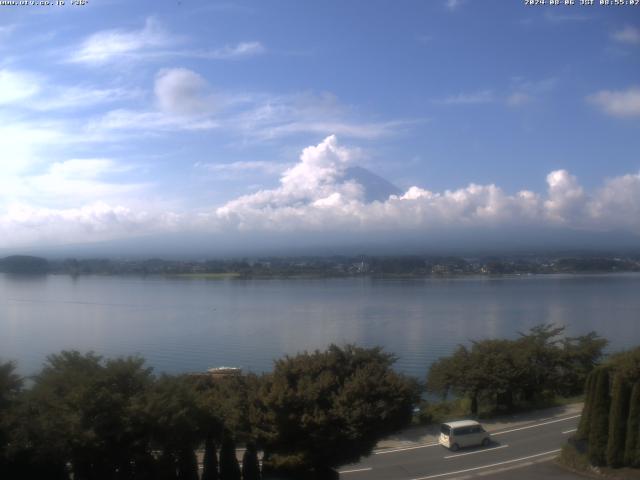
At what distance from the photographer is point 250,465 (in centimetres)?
638

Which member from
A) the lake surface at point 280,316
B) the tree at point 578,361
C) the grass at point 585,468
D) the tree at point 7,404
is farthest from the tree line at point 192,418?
the lake surface at point 280,316

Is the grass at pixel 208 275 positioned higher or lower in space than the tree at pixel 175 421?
lower

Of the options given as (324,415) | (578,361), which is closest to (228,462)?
(324,415)

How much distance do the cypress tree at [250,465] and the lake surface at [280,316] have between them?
696 cm

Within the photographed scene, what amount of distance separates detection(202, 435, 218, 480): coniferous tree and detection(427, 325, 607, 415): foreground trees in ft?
22.3

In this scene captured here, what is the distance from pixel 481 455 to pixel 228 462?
4.15 metres

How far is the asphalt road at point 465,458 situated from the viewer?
25.5 feet

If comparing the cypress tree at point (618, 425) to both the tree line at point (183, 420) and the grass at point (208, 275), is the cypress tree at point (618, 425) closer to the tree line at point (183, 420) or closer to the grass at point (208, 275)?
the tree line at point (183, 420)

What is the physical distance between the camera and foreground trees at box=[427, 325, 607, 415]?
1167cm

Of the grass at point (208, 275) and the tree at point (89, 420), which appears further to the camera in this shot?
the grass at point (208, 275)

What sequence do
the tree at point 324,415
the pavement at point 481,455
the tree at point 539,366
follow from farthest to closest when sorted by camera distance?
the tree at point 539,366, the pavement at point 481,455, the tree at point 324,415

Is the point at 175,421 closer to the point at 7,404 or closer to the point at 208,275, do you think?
the point at 7,404

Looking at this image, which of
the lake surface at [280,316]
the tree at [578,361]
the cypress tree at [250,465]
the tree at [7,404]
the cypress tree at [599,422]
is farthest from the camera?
the lake surface at [280,316]

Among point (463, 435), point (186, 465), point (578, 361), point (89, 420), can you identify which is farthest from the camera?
point (578, 361)
